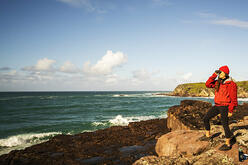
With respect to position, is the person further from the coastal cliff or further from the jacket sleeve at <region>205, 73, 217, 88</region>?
the coastal cliff

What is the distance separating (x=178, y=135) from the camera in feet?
23.4

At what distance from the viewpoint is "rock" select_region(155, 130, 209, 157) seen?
244 inches

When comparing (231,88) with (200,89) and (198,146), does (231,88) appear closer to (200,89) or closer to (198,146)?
(198,146)

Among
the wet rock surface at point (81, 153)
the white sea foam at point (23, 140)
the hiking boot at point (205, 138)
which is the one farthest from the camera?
the white sea foam at point (23, 140)


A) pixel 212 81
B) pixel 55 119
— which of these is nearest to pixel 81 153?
pixel 212 81

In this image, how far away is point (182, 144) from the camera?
6.54 metres

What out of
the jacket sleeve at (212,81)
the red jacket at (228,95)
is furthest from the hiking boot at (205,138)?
the jacket sleeve at (212,81)

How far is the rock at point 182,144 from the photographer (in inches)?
244

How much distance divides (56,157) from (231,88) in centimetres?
912

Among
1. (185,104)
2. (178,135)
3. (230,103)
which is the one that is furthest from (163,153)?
(185,104)

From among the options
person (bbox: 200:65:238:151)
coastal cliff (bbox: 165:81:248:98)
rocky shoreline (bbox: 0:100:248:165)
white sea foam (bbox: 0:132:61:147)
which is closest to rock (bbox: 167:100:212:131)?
rocky shoreline (bbox: 0:100:248:165)

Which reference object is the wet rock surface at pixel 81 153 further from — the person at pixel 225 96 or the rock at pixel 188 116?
the person at pixel 225 96

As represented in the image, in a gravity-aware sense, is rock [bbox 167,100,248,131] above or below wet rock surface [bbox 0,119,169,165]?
above

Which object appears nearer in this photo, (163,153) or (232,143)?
(232,143)
